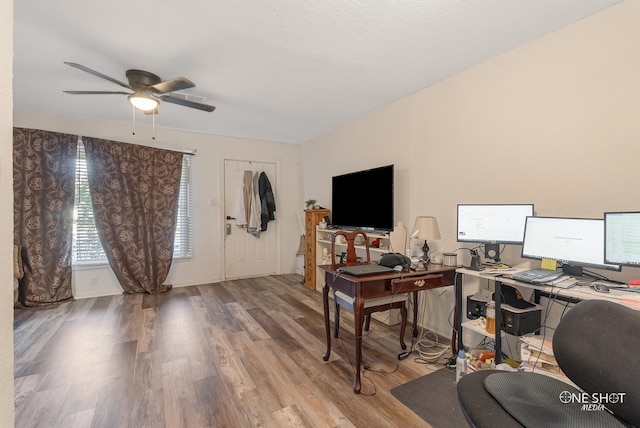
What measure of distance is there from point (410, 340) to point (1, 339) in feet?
8.96

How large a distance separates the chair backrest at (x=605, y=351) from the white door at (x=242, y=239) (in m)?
4.57

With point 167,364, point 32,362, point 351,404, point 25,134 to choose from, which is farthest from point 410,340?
point 25,134

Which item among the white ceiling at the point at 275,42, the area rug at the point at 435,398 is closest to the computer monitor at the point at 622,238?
the area rug at the point at 435,398

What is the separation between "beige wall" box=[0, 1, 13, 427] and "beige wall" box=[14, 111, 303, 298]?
4.13 meters

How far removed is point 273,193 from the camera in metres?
5.19

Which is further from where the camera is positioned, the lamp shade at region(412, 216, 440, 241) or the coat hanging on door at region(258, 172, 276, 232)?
the coat hanging on door at region(258, 172, 276, 232)

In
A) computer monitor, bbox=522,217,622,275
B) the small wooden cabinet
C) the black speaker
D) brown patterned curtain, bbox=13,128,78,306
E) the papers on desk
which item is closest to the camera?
computer monitor, bbox=522,217,622,275

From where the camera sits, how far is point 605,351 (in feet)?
2.68

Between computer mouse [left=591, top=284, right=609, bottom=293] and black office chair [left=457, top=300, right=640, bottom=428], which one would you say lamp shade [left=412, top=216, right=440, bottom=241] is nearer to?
computer mouse [left=591, top=284, right=609, bottom=293]

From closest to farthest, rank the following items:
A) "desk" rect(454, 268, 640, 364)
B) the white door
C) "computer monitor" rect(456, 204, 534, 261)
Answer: "desk" rect(454, 268, 640, 364) → "computer monitor" rect(456, 204, 534, 261) → the white door

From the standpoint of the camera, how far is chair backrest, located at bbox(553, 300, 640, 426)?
0.75m

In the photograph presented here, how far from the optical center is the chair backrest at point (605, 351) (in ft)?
2.45

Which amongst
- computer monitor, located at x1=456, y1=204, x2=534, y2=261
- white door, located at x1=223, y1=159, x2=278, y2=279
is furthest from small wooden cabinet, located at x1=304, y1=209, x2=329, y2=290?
computer monitor, located at x1=456, y1=204, x2=534, y2=261

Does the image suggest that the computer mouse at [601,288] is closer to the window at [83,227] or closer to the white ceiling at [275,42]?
the white ceiling at [275,42]
